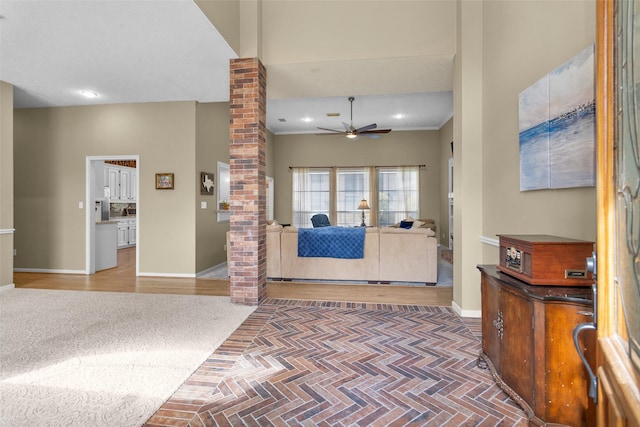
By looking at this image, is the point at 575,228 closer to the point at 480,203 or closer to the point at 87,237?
the point at 480,203

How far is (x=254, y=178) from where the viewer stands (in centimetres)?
370

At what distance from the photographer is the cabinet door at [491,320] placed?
1.94 m

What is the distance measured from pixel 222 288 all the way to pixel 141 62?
9.87ft

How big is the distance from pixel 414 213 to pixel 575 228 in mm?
6871

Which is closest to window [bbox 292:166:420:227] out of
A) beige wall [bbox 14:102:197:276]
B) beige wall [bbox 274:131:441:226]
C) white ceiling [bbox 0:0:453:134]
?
beige wall [bbox 274:131:441:226]

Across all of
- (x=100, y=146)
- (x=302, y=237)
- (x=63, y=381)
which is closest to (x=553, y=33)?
(x=302, y=237)

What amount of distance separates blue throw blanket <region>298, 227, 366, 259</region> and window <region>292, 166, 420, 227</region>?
13.3ft

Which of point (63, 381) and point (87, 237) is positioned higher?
point (87, 237)

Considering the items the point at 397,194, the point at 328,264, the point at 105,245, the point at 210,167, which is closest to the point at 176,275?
the point at 105,245

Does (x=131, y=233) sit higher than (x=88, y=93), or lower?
lower

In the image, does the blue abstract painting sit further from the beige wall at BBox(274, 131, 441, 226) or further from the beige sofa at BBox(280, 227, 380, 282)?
the beige wall at BBox(274, 131, 441, 226)

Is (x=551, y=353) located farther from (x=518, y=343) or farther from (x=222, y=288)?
(x=222, y=288)

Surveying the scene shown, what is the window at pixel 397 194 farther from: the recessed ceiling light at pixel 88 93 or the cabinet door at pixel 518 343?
the cabinet door at pixel 518 343

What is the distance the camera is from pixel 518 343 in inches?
67.4
